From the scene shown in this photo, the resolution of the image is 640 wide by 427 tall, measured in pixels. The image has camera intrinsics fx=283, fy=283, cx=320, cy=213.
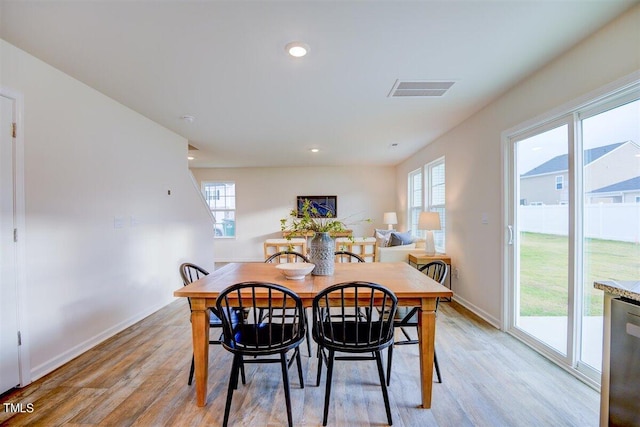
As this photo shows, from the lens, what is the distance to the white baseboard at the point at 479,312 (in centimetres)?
298

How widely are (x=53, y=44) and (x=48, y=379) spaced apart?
2.43 metres

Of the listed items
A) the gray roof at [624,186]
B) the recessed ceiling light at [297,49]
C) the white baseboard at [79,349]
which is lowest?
the white baseboard at [79,349]

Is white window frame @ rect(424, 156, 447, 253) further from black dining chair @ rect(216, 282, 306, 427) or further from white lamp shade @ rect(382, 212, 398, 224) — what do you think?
black dining chair @ rect(216, 282, 306, 427)

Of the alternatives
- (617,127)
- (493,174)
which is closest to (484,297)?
(493,174)

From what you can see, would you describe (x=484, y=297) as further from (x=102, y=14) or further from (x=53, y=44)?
(x=53, y=44)

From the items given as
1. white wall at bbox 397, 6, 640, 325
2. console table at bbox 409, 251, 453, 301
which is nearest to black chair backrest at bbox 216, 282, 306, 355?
white wall at bbox 397, 6, 640, 325

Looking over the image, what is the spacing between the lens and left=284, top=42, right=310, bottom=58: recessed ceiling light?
1.96 meters

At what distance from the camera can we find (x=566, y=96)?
2.12 meters

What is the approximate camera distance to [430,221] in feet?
13.3

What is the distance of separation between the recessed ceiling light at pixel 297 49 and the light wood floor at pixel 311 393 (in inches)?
94.5

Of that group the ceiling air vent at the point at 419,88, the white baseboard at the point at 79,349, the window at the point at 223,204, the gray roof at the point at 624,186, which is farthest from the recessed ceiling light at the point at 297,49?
the window at the point at 223,204

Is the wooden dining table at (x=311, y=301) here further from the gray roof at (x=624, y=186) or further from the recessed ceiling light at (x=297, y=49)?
the recessed ceiling light at (x=297, y=49)

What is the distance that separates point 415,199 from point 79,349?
559cm

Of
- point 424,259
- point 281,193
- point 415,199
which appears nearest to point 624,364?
point 424,259
